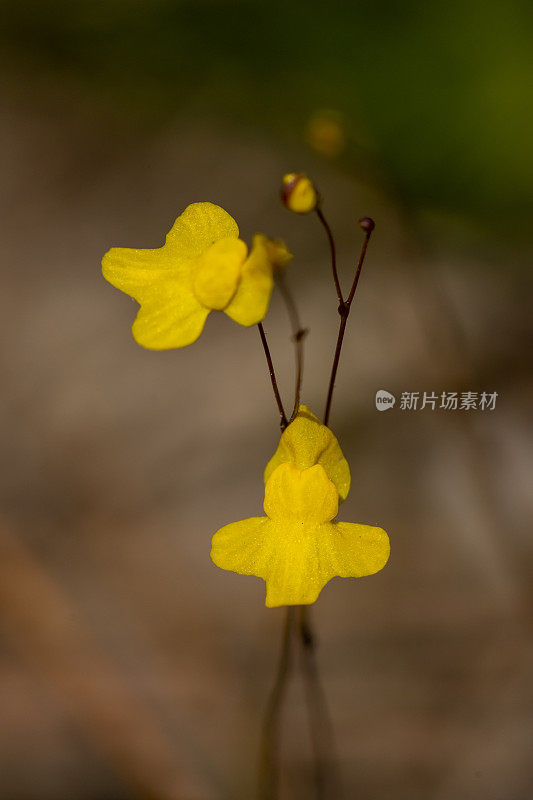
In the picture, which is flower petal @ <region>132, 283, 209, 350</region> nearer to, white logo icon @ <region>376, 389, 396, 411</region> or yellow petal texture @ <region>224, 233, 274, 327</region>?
yellow petal texture @ <region>224, 233, 274, 327</region>

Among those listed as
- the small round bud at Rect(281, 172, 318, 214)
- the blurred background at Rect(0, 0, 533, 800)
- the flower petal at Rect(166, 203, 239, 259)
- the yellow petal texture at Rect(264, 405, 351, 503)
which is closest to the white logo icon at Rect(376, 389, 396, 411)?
the blurred background at Rect(0, 0, 533, 800)

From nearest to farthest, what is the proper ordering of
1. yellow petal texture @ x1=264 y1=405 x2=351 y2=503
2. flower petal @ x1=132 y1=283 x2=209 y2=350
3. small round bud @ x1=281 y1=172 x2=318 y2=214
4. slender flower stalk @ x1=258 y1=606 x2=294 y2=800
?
small round bud @ x1=281 y1=172 x2=318 y2=214 < flower petal @ x1=132 y1=283 x2=209 y2=350 < yellow petal texture @ x1=264 y1=405 x2=351 y2=503 < slender flower stalk @ x1=258 y1=606 x2=294 y2=800

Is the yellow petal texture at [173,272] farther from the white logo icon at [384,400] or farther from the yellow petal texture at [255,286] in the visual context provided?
the white logo icon at [384,400]

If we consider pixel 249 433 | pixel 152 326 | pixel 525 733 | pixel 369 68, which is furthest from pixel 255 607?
pixel 369 68

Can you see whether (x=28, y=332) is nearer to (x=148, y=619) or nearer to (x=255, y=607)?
(x=148, y=619)

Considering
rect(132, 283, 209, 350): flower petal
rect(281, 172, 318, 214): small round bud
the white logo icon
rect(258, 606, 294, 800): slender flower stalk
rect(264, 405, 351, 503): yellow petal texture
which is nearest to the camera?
rect(281, 172, 318, 214): small round bud

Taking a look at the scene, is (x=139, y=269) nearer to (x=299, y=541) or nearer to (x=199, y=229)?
(x=199, y=229)

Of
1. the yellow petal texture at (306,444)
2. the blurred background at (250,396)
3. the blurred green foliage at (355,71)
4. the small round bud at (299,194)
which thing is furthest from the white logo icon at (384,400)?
the small round bud at (299,194)
